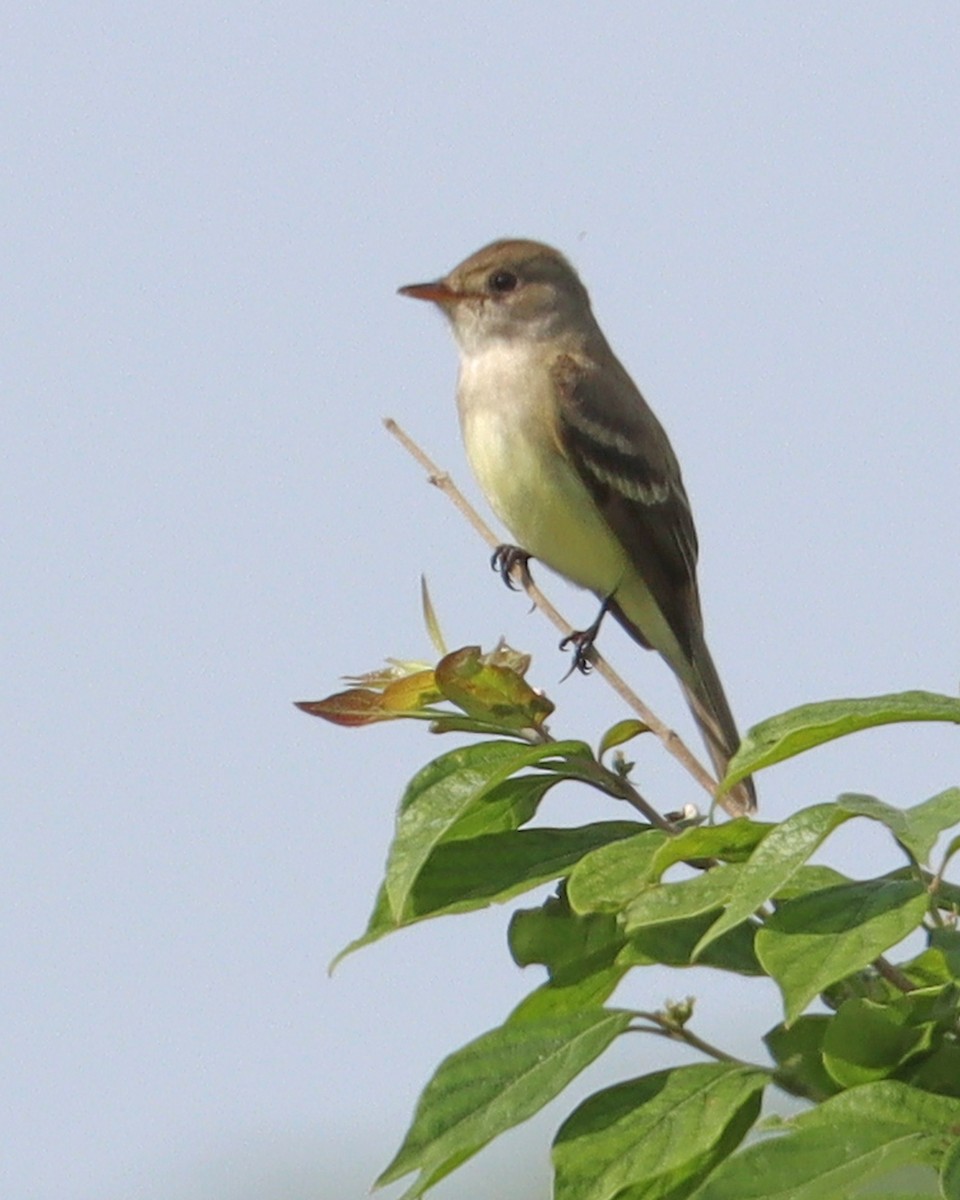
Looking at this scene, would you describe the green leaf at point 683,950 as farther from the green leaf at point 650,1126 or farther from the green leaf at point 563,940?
the green leaf at point 650,1126

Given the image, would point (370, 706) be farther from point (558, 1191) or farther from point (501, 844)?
point (558, 1191)

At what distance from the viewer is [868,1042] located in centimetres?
197

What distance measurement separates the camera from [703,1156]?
2.10 metres

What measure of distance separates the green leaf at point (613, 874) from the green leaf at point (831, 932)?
164 millimetres

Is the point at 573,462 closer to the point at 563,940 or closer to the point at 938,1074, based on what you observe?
the point at 563,940

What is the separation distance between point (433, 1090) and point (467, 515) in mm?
1683

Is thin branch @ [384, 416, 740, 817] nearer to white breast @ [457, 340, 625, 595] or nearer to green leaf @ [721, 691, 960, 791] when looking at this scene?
green leaf @ [721, 691, 960, 791]

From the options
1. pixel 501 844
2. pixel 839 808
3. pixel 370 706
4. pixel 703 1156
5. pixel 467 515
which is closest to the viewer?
pixel 839 808

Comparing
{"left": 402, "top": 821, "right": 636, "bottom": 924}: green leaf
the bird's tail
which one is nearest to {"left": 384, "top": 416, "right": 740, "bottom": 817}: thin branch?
{"left": 402, "top": 821, "right": 636, "bottom": 924}: green leaf

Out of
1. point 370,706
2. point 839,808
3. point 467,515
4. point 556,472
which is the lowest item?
point 839,808

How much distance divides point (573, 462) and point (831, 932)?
4251 mm

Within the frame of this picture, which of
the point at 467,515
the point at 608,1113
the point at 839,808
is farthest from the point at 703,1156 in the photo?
the point at 467,515

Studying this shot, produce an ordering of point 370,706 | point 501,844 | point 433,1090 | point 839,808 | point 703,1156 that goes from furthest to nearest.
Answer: point 370,706, point 501,844, point 703,1156, point 433,1090, point 839,808

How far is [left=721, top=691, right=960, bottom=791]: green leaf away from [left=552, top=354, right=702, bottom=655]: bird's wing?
161 inches
